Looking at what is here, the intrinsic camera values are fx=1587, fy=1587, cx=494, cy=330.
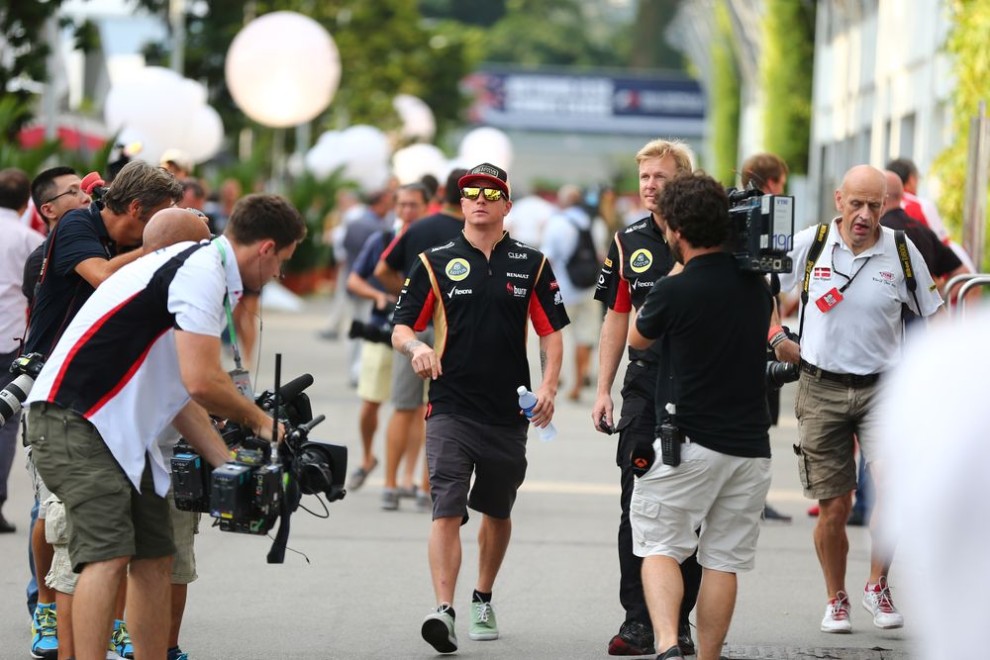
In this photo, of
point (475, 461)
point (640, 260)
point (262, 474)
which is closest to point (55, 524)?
point (262, 474)

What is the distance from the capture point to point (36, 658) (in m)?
6.03

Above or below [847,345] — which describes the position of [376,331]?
below

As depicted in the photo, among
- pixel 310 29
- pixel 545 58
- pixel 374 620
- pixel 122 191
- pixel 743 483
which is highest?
pixel 545 58

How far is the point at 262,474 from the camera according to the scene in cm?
476

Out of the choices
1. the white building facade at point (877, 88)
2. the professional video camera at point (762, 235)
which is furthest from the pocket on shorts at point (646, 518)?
the white building facade at point (877, 88)

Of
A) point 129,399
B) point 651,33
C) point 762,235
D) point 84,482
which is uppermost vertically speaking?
point 651,33

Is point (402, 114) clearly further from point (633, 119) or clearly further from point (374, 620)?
point (633, 119)

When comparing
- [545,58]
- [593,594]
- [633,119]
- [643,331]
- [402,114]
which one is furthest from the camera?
[545,58]

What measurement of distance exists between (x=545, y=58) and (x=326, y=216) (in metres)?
72.9

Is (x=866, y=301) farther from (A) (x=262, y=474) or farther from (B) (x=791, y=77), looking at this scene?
(B) (x=791, y=77)

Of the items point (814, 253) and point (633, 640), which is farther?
point (814, 253)

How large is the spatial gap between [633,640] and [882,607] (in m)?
1.28

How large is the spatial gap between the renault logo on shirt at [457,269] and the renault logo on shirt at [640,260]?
70 centimetres

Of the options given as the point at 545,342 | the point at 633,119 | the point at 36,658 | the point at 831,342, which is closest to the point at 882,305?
the point at 831,342
